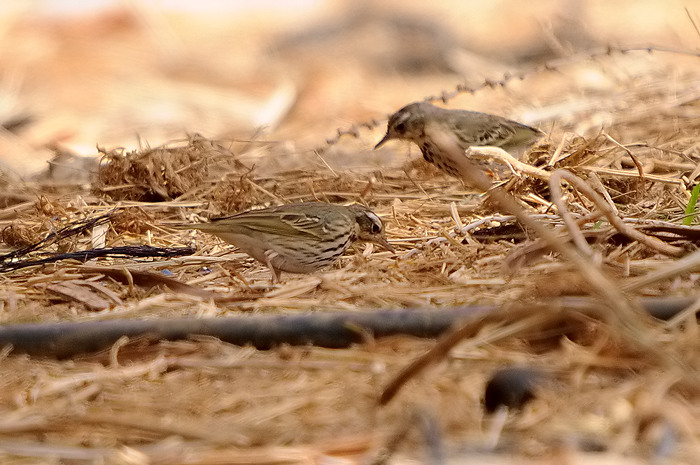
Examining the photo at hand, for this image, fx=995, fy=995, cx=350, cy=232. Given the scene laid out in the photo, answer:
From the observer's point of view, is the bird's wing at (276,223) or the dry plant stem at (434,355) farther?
the bird's wing at (276,223)

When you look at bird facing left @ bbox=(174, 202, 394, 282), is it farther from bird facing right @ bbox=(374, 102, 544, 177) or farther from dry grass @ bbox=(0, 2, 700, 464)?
bird facing right @ bbox=(374, 102, 544, 177)

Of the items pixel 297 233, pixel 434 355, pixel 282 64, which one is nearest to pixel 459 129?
pixel 297 233

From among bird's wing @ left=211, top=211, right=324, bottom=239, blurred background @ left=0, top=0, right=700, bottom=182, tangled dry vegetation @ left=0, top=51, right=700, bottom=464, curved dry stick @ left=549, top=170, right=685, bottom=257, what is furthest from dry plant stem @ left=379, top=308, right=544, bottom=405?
blurred background @ left=0, top=0, right=700, bottom=182

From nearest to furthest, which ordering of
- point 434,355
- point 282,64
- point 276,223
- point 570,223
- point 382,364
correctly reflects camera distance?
1. point 434,355
2. point 382,364
3. point 570,223
4. point 276,223
5. point 282,64

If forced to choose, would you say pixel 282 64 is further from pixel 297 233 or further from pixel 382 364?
pixel 382 364

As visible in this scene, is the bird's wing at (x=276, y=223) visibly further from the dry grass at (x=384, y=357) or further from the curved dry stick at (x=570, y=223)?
the curved dry stick at (x=570, y=223)

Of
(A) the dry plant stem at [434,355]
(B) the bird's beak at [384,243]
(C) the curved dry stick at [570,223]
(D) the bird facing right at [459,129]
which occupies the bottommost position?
(D) the bird facing right at [459,129]

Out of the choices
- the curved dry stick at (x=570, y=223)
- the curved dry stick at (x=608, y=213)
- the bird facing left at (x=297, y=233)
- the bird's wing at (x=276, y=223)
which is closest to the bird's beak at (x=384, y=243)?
the bird facing left at (x=297, y=233)
